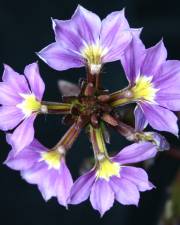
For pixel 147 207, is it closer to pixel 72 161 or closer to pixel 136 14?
pixel 72 161

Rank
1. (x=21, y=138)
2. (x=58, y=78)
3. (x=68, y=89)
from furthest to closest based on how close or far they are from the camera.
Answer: (x=58, y=78) < (x=68, y=89) < (x=21, y=138)

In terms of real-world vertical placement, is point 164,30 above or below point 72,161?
above

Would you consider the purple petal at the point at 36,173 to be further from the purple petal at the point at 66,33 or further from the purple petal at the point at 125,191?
the purple petal at the point at 66,33

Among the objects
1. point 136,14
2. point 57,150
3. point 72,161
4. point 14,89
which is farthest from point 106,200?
point 136,14

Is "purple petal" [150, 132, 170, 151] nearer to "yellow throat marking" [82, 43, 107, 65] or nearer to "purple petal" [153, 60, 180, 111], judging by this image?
"purple petal" [153, 60, 180, 111]

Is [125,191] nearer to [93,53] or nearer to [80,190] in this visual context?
[80,190]

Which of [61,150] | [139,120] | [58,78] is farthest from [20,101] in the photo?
[58,78]
